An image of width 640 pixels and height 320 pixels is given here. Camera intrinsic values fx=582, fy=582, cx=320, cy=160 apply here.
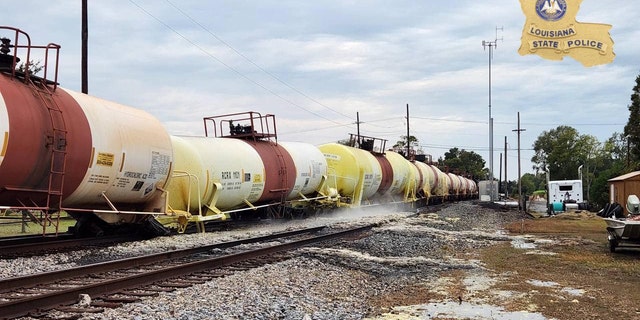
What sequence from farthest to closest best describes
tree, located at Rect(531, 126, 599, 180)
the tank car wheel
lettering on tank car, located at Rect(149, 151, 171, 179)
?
tree, located at Rect(531, 126, 599, 180) < the tank car wheel < lettering on tank car, located at Rect(149, 151, 171, 179)

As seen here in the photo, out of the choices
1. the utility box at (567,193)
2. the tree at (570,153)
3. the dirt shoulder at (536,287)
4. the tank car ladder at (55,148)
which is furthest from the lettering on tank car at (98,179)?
the tree at (570,153)

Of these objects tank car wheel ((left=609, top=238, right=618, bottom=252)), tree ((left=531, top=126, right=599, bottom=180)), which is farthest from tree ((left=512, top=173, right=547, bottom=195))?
tank car wheel ((left=609, top=238, right=618, bottom=252))

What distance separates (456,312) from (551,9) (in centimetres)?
865

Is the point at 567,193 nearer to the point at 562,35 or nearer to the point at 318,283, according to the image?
the point at 562,35

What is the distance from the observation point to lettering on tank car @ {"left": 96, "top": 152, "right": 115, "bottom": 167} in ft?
36.3

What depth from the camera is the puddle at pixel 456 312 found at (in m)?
6.66

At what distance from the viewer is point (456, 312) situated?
22.7ft

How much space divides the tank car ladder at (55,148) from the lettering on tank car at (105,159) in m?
1.03

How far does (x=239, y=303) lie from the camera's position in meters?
6.89

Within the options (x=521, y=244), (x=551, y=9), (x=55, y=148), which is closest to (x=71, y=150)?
(x=55, y=148)

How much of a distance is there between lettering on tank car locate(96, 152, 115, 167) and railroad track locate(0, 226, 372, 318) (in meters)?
2.24

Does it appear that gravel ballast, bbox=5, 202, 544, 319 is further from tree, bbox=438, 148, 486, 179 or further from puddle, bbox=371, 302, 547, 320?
tree, bbox=438, 148, 486, 179

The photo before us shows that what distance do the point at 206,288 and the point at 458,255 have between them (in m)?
6.90

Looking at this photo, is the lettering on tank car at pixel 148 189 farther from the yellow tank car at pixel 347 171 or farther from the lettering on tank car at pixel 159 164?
the yellow tank car at pixel 347 171
